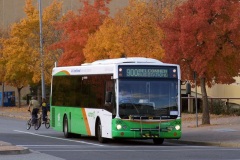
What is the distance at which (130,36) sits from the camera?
4472cm

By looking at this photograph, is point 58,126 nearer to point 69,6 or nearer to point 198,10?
point 198,10

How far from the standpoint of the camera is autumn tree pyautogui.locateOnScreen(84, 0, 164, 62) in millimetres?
44250

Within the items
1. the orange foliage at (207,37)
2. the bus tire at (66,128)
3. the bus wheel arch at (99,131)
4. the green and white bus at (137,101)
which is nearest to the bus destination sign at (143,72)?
the green and white bus at (137,101)

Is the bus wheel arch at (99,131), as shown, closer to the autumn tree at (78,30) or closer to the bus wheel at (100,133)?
the bus wheel at (100,133)

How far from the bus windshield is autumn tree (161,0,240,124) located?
8.64 m

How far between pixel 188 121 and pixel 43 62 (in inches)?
705

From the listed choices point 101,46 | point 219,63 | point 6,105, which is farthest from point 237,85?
point 6,105

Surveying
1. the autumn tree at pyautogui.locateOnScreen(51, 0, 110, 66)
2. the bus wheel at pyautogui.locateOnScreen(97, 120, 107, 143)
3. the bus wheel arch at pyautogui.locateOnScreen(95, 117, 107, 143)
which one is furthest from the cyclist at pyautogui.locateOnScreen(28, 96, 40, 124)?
the bus wheel at pyautogui.locateOnScreen(97, 120, 107, 143)

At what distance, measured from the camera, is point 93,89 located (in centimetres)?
3036

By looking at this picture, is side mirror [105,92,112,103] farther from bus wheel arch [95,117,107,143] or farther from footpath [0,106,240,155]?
footpath [0,106,240,155]

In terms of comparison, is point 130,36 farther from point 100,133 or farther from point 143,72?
point 143,72

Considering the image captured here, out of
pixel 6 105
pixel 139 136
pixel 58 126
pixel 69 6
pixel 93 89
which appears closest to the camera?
pixel 139 136

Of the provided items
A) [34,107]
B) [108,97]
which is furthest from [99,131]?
[34,107]

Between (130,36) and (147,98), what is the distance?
17122 mm
